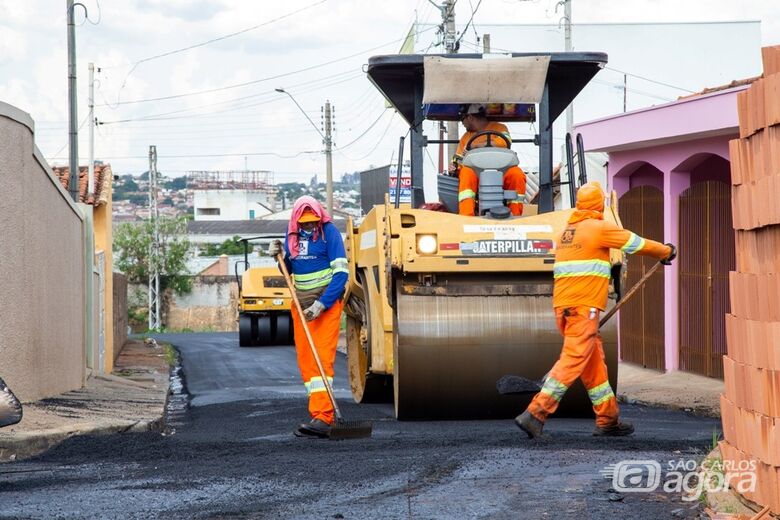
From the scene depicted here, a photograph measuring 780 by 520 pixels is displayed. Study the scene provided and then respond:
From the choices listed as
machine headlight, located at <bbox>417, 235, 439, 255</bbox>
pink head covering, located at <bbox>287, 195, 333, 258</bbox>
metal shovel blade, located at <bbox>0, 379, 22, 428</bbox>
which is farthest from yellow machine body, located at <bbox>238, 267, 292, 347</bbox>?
metal shovel blade, located at <bbox>0, 379, 22, 428</bbox>

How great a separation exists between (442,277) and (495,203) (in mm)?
844

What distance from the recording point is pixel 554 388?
8.18 meters

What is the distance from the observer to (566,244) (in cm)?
860

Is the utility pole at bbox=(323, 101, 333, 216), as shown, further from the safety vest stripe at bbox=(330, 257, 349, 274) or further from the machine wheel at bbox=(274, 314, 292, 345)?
the safety vest stripe at bbox=(330, 257, 349, 274)

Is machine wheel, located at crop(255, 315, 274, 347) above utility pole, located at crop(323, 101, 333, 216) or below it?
below

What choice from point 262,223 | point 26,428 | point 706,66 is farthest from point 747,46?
point 262,223

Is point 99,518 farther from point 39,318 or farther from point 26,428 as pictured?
point 39,318

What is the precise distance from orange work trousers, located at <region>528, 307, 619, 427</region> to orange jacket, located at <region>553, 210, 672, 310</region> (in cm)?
10

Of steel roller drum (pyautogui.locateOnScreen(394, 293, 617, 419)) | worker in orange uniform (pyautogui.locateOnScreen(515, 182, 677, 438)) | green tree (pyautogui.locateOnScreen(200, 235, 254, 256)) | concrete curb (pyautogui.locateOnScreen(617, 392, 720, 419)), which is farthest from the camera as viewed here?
green tree (pyautogui.locateOnScreen(200, 235, 254, 256))

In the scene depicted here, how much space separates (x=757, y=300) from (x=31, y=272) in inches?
292

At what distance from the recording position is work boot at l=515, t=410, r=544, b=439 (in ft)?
26.6

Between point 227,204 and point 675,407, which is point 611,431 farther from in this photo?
point 227,204

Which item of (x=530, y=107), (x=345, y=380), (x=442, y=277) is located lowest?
(x=345, y=380)

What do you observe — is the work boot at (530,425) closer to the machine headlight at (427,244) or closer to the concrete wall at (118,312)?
the machine headlight at (427,244)
